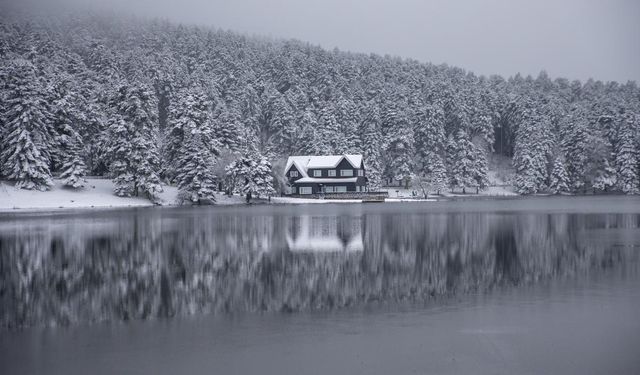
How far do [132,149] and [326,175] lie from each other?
110 ft

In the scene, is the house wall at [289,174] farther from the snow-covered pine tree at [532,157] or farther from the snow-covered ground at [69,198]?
the snow-covered pine tree at [532,157]

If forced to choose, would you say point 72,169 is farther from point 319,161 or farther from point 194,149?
point 319,161

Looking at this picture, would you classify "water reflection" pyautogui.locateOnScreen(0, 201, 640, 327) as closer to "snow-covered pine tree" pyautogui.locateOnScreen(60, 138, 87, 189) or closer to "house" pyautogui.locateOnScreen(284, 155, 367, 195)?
"snow-covered pine tree" pyautogui.locateOnScreen(60, 138, 87, 189)

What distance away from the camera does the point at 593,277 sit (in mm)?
18781

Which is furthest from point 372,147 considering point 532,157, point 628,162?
point 628,162

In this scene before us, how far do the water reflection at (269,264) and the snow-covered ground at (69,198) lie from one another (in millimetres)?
25568

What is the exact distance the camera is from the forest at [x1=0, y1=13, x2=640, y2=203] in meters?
70.2

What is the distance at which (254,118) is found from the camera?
114375mm

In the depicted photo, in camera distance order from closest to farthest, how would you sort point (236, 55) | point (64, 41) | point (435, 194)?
point (435, 194) → point (64, 41) → point (236, 55)

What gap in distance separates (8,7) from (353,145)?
113 meters

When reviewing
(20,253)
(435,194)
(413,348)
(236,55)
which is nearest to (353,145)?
(435,194)

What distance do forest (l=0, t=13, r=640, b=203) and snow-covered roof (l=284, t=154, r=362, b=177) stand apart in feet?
14.3

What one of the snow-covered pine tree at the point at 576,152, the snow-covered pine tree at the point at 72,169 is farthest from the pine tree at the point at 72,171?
the snow-covered pine tree at the point at 576,152

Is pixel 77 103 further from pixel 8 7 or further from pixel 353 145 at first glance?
pixel 8 7
